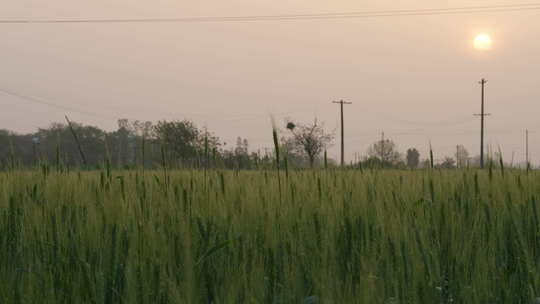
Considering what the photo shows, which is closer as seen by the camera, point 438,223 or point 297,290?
point 297,290

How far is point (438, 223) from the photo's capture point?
248 centimetres

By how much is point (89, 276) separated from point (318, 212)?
3.49 feet

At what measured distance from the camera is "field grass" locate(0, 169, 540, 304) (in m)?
1.75

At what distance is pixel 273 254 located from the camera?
2.06m

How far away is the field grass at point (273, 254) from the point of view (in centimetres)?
175

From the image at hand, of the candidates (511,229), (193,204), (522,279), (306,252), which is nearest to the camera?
(522,279)

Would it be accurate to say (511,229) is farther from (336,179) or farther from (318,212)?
(336,179)

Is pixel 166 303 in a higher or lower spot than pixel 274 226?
lower

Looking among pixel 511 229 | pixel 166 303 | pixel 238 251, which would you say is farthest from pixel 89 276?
pixel 511 229

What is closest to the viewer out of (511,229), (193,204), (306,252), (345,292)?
(345,292)

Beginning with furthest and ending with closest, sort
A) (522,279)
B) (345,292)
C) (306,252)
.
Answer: (306,252) → (522,279) → (345,292)

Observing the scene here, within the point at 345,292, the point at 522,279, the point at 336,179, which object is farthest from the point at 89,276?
the point at 336,179

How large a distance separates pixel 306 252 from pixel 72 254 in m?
0.80

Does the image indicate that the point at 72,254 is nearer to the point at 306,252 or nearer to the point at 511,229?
the point at 306,252
